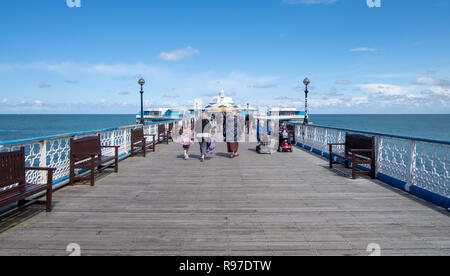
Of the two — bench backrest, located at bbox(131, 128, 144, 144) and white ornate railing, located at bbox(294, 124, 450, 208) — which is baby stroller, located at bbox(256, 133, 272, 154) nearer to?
white ornate railing, located at bbox(294, 124, 450, 208)

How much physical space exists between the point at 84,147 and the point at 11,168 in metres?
2.27

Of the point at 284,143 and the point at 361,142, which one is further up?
the point at 361,142

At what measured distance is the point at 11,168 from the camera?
388 centimetres

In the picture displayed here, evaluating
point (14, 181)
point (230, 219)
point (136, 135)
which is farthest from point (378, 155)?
point (136, 135)

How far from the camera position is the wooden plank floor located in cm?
322

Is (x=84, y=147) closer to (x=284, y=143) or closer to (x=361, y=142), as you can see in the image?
(x=361, y=142)

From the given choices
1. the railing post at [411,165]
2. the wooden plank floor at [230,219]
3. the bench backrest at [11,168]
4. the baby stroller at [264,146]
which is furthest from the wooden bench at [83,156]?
the railing post at [411,165]

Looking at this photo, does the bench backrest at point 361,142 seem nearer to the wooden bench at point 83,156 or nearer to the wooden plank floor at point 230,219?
the wooden plank floor at point 230,219

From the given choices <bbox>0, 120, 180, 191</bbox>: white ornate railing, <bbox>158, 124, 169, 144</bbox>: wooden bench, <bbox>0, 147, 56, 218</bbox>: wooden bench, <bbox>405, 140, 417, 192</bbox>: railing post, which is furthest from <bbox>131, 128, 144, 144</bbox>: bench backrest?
<bbox>405, 140, 417, 192</bbox>: railing post

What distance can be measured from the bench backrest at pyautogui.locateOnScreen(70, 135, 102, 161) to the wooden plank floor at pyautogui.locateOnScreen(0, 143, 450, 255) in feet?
2.11

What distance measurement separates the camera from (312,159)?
31.1ft

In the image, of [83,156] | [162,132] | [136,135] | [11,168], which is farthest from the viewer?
[162,132]
